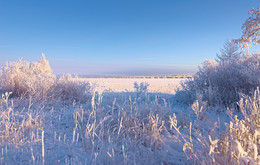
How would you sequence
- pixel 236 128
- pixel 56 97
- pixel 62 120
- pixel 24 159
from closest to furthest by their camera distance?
pixel 236 128, pixel 24 159, pixel 62 120, pixel 56 97

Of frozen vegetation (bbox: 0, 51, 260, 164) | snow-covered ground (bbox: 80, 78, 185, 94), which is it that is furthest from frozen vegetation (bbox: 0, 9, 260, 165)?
snow-covered ground (bbox: 80, 78, 185, 94)

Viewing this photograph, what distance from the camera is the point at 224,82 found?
5152 millimetres

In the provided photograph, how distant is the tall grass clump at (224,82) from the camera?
15.0 feet

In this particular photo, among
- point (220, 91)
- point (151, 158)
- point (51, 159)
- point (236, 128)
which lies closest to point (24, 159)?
point (51, 159)

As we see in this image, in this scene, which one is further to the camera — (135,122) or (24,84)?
(24,84)

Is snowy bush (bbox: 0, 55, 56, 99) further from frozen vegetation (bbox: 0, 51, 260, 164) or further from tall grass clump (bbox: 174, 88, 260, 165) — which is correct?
tall grass clump (bbox: 174, 88, 260, 165)

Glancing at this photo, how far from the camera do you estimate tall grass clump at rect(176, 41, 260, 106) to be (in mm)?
4562

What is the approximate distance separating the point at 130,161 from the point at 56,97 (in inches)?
163

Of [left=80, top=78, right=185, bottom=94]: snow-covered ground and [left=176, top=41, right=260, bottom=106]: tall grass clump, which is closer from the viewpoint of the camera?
[left=176, top=41, right=260, bottom=106]: tall grass clump

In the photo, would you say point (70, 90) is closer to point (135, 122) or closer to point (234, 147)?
point (135, 122)

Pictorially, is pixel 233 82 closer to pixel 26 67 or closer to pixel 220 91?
pixel 220 91

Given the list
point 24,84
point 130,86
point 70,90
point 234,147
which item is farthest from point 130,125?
point 130,86

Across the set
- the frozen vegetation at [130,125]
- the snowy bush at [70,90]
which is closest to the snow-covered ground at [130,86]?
the snowy bush at [70,90]

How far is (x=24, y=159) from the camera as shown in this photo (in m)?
1.99
